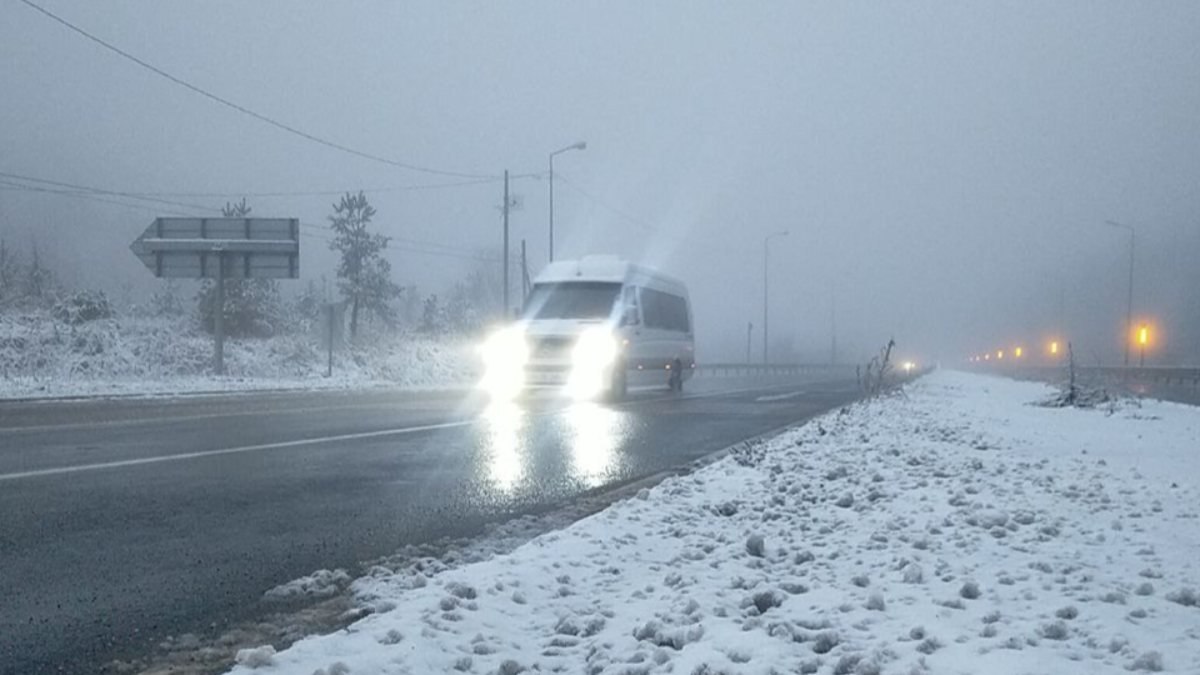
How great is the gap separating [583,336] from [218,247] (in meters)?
19.4

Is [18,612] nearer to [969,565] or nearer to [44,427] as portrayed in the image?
[969,565]

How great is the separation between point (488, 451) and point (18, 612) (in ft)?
22.5

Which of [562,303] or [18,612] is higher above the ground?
[562,303]

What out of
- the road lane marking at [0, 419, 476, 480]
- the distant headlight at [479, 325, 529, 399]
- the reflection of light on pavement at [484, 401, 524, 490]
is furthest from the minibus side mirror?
the road lane marking at [0, 419, 476, 480]

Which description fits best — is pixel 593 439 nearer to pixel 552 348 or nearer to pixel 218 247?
pixel 552 348

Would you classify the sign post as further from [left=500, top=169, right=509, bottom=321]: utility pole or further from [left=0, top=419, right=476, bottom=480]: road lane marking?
[left=0, top=419, right=476, bottom=480]: road lane marking

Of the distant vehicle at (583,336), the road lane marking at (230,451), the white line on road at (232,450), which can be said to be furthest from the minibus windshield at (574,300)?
the road lane marking at (230,451)

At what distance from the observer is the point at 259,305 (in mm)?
49031

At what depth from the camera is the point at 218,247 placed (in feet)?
110

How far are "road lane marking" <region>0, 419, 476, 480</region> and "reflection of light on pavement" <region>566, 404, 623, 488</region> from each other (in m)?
2.09

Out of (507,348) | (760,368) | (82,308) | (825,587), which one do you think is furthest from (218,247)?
(760,368)

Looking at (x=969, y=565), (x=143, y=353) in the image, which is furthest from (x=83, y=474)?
(x=143, y=353)

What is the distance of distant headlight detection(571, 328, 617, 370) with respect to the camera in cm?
2025

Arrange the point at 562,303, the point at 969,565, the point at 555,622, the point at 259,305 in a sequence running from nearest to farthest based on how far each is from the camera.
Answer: the point at 555,622 < the point at 969,565 < the point at 562,303 < the point at 259,305
